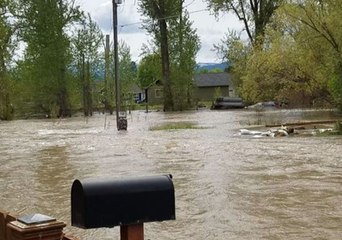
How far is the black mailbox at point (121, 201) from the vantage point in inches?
126

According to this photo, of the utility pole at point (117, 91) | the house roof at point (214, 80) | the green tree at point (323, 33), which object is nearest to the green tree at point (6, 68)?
the utility pole at point (117, 91)

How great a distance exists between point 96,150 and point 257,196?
9.39 metres

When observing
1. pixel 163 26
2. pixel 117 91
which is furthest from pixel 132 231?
pixel 163 26

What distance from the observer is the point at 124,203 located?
3.22m

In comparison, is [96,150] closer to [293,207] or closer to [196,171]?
[196,171]

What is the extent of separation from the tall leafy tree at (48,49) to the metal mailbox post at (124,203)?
49983 mm

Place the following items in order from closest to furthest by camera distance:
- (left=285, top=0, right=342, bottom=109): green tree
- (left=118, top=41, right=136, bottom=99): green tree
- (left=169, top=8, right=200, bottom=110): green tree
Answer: (left=285, top=0, right=342, bottom=109): green tree, (left=169, top=8, right=200, bottom=110): green tree, (left=118, top=41, right=136, bottom=99): green tree

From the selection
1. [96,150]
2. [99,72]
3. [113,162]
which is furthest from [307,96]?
[99,72]

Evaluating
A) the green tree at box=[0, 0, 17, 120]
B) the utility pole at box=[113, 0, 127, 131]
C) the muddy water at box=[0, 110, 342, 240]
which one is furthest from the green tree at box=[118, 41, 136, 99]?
the muddy water at box=[0, 110, 342, 240]

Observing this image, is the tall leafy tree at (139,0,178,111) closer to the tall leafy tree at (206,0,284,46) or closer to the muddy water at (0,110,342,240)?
the tall leafy tree at (206,0,284,46)

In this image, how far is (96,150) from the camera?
17.7 metres

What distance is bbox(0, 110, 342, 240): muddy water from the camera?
7.12 m

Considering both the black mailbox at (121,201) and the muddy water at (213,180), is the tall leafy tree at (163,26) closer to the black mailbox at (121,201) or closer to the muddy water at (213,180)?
the muddy water at (213,180)

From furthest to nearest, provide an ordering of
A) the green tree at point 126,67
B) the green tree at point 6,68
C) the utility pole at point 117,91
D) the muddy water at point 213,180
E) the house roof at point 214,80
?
the house roof at point 214,80 < the green tree at point 126,67 < the green tree at point 6,68 < the utility pole at point 117,91 < the muddy water at point 213,180
